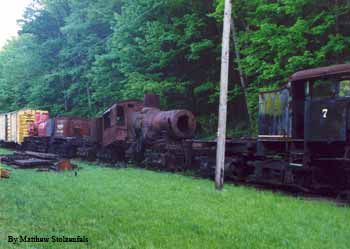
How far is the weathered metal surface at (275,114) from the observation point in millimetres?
12305

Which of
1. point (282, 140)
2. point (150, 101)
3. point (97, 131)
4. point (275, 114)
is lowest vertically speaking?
point (282, 140)

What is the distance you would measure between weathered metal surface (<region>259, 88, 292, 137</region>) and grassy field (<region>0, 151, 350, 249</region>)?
2379mm

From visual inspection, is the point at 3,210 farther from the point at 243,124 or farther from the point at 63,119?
the point at 63,119

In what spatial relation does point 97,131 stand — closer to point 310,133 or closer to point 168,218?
point 310,133

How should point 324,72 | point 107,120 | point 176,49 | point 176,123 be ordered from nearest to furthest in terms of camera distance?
point 324,72 → point 176,123 → point 107,120 → point 176,49

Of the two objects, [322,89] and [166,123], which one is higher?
[322,89]

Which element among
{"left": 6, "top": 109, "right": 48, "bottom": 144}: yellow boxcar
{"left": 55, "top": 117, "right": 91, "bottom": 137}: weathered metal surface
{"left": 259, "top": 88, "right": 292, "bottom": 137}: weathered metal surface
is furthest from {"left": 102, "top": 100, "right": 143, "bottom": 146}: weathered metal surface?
{"left": 6, "top": 109, "right": 48, "bottom": 144}: yellow boxcar

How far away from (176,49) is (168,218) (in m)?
19.0

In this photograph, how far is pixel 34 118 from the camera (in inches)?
1348

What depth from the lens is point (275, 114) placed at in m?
13.1

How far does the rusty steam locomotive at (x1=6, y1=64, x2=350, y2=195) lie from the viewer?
1071cm

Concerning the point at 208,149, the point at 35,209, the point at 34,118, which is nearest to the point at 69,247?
the point at 35,209

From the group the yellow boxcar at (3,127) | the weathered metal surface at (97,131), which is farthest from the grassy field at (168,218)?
the yellow boxcar at (3,127)

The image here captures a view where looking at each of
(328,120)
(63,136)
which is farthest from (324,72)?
(63,136)
